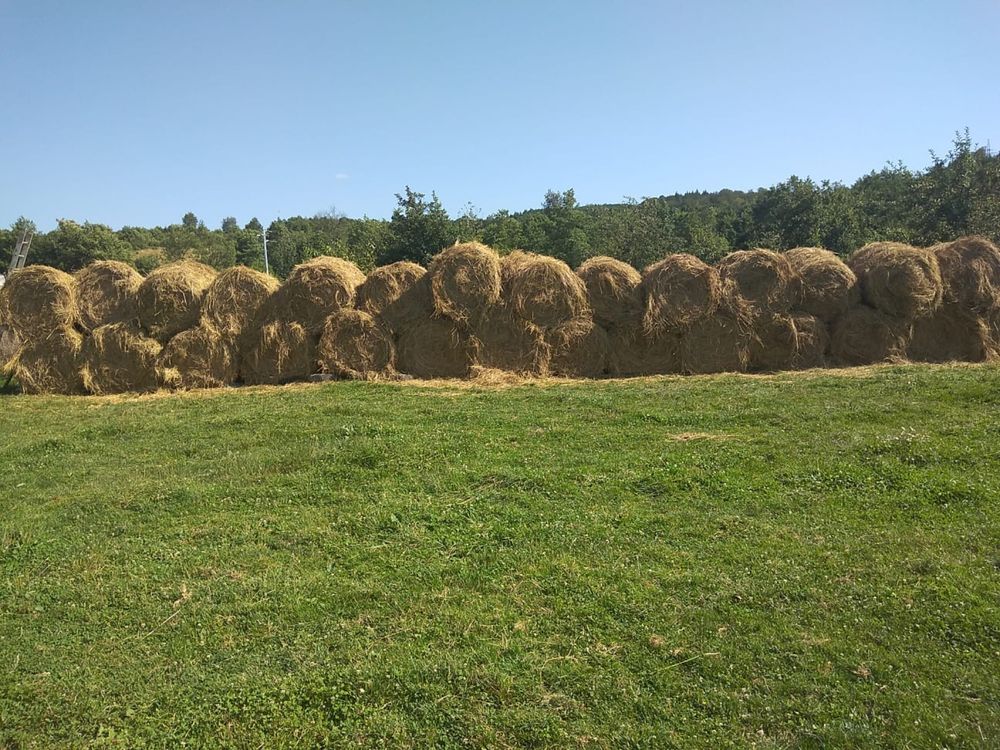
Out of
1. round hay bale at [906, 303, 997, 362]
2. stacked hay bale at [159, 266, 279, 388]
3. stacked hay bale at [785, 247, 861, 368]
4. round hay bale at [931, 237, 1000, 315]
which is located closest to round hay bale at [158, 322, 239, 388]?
stacked hay bale at [159, 266, 279, 388]

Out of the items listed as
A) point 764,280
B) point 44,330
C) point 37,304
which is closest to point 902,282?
point 764,280

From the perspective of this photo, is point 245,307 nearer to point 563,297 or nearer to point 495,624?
point 563,297

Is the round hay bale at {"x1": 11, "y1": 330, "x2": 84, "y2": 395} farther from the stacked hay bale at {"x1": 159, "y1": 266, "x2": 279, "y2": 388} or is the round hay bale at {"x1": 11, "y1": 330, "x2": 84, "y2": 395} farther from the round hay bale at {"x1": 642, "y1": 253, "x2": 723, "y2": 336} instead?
the round hay bale at {"x1": 642, "y1": 253, "x2": 723, "y2": 336}

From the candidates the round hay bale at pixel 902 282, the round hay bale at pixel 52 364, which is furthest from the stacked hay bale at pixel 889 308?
the round hay bale at pixel 52 364

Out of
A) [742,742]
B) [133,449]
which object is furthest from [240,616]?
[133,449]

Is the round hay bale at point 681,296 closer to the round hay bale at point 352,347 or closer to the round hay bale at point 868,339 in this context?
the round hay bale at point 868,339

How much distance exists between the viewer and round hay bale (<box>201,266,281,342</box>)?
44.5ft

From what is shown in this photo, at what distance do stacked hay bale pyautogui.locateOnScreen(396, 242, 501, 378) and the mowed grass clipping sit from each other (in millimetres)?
5120

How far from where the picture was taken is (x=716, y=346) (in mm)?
13219

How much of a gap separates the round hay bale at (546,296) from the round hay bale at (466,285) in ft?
1.53

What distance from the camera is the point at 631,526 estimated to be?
534cm

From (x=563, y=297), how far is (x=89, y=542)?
9.66 metres

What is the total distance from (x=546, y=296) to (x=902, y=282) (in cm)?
710

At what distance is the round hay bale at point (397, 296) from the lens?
13.6m
